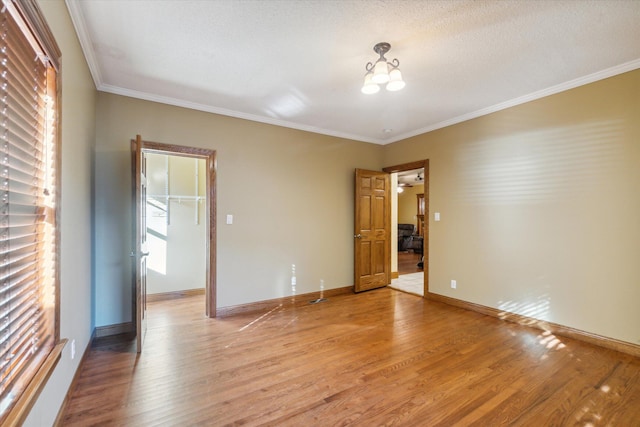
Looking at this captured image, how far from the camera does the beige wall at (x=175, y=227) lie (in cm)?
433

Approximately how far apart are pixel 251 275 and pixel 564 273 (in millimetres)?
3561

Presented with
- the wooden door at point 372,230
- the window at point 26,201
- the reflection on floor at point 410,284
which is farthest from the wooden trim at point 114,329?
the reflection on floor at point 410,284

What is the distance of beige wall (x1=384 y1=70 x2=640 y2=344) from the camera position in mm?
2646

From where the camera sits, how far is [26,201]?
4.30 ft

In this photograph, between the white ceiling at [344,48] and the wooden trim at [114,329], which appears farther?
the wooden trim at [114,329]

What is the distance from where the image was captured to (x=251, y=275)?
383 cm

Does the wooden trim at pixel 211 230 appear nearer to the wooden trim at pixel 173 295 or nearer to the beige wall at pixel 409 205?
the wooden trim at pixel 173 295

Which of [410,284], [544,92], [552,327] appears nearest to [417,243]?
[410,284]

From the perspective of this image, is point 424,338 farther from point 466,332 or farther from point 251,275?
point 251,275

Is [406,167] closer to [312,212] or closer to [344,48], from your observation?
[312,212]

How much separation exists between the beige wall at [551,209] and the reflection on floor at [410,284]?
0.66 metres

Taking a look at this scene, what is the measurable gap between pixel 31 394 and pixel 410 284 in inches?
195

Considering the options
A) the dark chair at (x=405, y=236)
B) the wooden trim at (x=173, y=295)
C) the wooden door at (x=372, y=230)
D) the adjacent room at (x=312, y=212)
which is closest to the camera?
the adjacent room at (x=312, y=212)

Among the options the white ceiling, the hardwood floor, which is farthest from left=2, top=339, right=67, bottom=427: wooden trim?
the hardwood floor
